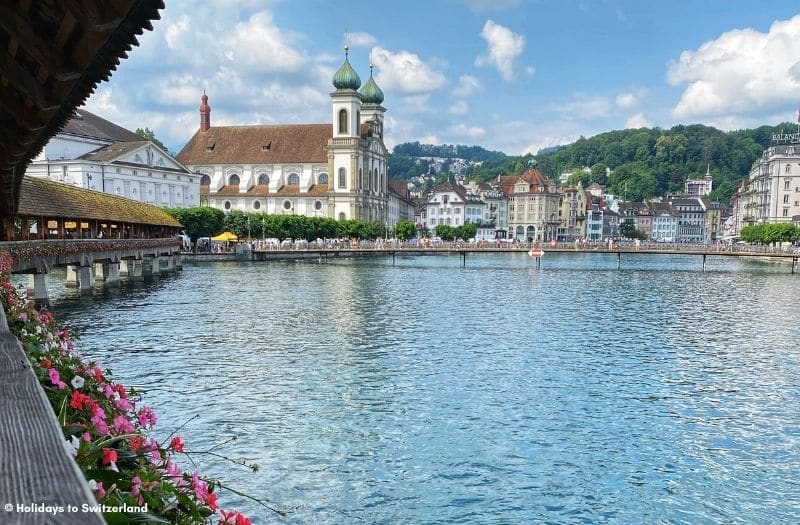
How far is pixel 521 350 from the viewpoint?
25.7 metres

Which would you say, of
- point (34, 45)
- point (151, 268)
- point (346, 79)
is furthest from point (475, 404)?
point (346, 79)

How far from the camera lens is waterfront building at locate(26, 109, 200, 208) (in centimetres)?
8344

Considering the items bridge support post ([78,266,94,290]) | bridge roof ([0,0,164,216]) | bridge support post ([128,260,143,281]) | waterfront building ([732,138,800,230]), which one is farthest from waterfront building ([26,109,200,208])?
waterfront building ([732,138,800,230])

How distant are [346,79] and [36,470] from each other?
4845 inches

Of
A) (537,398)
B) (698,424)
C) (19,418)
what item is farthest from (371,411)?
(19,418)

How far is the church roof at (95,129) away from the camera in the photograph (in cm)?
8674

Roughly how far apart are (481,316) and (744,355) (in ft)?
44.0

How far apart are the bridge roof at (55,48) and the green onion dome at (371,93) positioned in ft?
416

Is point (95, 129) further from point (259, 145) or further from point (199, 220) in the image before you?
point (259, 145)

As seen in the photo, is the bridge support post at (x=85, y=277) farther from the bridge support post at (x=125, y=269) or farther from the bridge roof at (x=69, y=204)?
the bridge support post at (x=125, y=269)

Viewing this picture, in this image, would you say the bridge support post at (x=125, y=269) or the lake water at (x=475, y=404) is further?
the bridge support post at (x=125, y=269)

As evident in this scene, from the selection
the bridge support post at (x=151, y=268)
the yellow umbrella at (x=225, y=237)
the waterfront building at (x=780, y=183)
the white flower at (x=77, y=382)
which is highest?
the waterfront building at (x=780, y=183)

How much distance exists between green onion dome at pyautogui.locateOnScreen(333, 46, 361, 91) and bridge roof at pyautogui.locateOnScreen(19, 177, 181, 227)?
7064 cm

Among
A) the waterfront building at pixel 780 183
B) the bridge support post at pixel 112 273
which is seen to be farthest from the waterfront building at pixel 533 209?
the bridge support post at pixel 112 273
